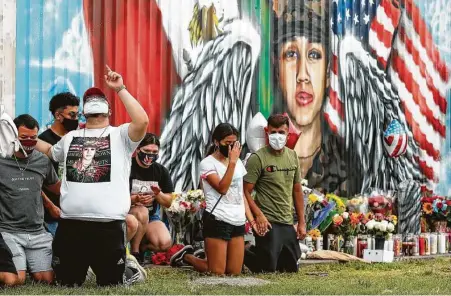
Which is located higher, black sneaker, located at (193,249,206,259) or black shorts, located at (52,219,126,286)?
black shorts, located at (52,219,126,286)

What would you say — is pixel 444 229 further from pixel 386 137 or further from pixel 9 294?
pixel 9 294

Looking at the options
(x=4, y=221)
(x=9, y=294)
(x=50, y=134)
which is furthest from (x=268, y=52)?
(x=9, y=294)

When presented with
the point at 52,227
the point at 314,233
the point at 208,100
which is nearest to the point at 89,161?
the point at 52,227

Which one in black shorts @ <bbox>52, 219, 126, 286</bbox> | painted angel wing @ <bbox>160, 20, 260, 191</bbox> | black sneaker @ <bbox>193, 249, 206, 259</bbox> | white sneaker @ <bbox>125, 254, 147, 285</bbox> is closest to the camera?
black shorts @ <bbox>52, 219, 126, 286</bbox>

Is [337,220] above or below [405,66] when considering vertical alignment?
below

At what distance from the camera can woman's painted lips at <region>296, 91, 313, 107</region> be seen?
1477cm

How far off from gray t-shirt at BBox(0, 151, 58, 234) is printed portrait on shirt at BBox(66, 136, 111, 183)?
498 millimetres

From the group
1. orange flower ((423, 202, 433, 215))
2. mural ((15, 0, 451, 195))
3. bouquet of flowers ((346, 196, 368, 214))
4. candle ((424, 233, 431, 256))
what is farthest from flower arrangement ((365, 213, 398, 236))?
orange flower ((423, 202, 433, 215))

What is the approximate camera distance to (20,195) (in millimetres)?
8609

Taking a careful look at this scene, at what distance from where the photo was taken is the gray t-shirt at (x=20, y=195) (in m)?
8.59

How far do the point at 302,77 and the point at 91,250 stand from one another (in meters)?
7.15

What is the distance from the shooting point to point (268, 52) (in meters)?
14.4

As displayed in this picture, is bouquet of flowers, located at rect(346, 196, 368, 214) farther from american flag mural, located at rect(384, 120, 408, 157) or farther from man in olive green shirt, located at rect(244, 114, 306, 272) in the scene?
man in olive green shirt, located at rect(244, 114, 306, 272)

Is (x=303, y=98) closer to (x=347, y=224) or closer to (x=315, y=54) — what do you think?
(x=315, y=54)
